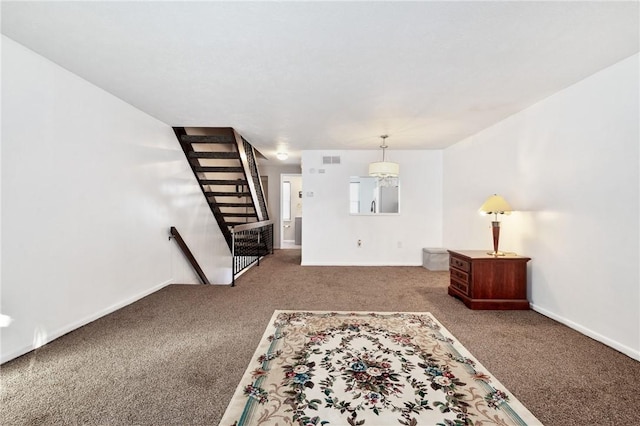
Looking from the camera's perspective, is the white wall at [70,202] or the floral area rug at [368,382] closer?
the floral area rug at [368,382]

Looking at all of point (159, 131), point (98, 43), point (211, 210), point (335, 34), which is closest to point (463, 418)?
point (335, 34)

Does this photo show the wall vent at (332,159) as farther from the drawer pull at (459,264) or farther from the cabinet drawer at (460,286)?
the cabinet drawer at (460,286)

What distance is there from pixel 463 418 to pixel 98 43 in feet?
11.3

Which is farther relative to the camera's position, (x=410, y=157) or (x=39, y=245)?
(x=410, y=157)

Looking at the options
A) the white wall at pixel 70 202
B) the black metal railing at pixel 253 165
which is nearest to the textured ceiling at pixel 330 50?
the white wall at pixel 70 202

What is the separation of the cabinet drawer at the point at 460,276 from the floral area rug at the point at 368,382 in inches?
35.3

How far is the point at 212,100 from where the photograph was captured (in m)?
3.12

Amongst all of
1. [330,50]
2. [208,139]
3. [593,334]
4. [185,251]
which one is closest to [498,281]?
[593,334]

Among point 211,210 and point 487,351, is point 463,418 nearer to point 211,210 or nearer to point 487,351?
point 487,351

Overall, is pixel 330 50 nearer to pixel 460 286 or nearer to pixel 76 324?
pixel 460 286

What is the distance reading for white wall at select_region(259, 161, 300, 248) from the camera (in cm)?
808

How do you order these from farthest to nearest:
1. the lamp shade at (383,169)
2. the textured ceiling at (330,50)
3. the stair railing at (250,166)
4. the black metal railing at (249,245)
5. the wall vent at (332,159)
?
the wall vent at (332,159), the black metal railing at (249,245), the stair railing at (250,166), the lamp shade at (383,169), the textured ceiling at (330,50)

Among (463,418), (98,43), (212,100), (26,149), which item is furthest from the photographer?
(212,100)

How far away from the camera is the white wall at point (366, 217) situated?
560cm
